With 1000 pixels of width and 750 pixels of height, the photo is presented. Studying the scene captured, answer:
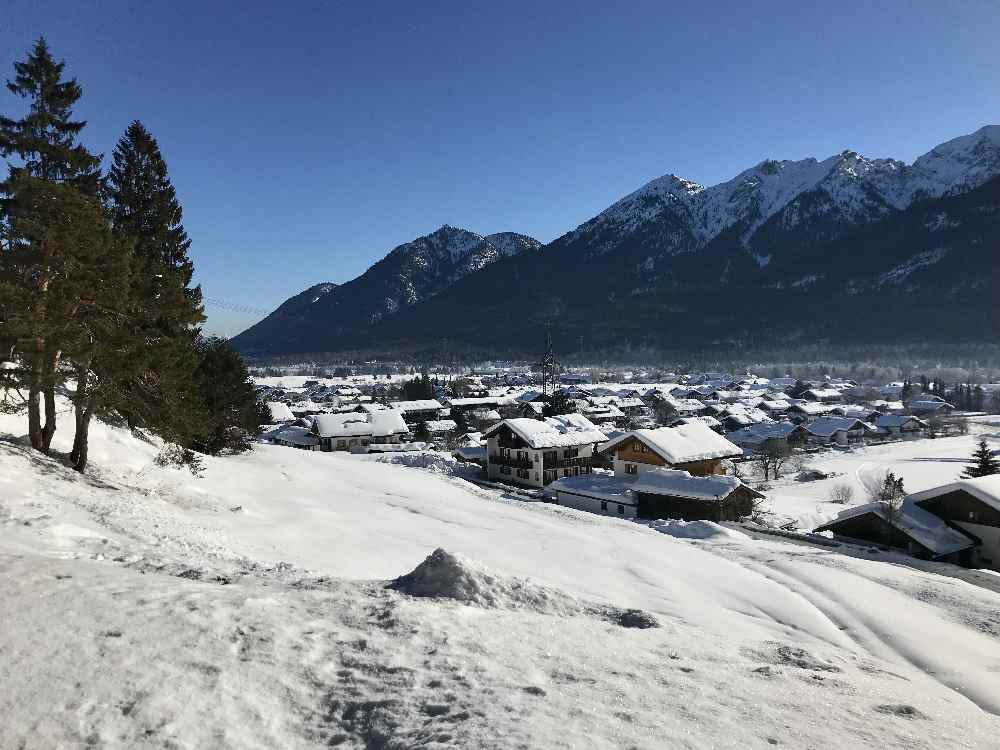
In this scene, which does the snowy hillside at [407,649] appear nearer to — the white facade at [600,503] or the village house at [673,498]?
the village house at [673,498]

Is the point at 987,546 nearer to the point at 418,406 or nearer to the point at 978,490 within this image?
the point at 978,490

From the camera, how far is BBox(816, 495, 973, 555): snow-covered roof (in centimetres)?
2752

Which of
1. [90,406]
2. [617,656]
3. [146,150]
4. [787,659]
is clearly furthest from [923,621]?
[146,150]

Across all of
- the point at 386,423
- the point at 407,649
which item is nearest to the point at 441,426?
the point at 386,423

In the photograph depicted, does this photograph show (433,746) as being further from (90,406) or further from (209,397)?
(209,397)

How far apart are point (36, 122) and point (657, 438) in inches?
1562

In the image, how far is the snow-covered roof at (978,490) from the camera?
1097 inches

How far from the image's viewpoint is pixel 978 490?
28.4m

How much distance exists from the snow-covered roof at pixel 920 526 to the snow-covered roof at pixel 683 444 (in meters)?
12.4

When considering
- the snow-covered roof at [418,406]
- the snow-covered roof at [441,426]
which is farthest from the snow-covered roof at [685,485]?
the snow-covered roof at [418,406]

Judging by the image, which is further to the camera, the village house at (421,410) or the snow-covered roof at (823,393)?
the snow-covered roof at (823,393)

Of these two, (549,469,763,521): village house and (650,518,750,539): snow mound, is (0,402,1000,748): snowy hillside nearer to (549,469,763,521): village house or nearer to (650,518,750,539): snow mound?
(650,518,750,539): snow mound

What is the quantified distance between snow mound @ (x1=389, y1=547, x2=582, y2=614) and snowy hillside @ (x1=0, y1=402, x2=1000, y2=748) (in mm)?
42

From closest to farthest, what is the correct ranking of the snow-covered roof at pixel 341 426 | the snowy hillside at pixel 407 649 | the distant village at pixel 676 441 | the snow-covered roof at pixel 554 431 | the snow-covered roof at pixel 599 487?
the snowy hillside at pixel 407 649 < the distant village at pixel 676 441 < the snow-covered roof at pixel 599 487 < the snow-covered roof at pixel 554 431 < the snow-covered roof at pixel 341 426
